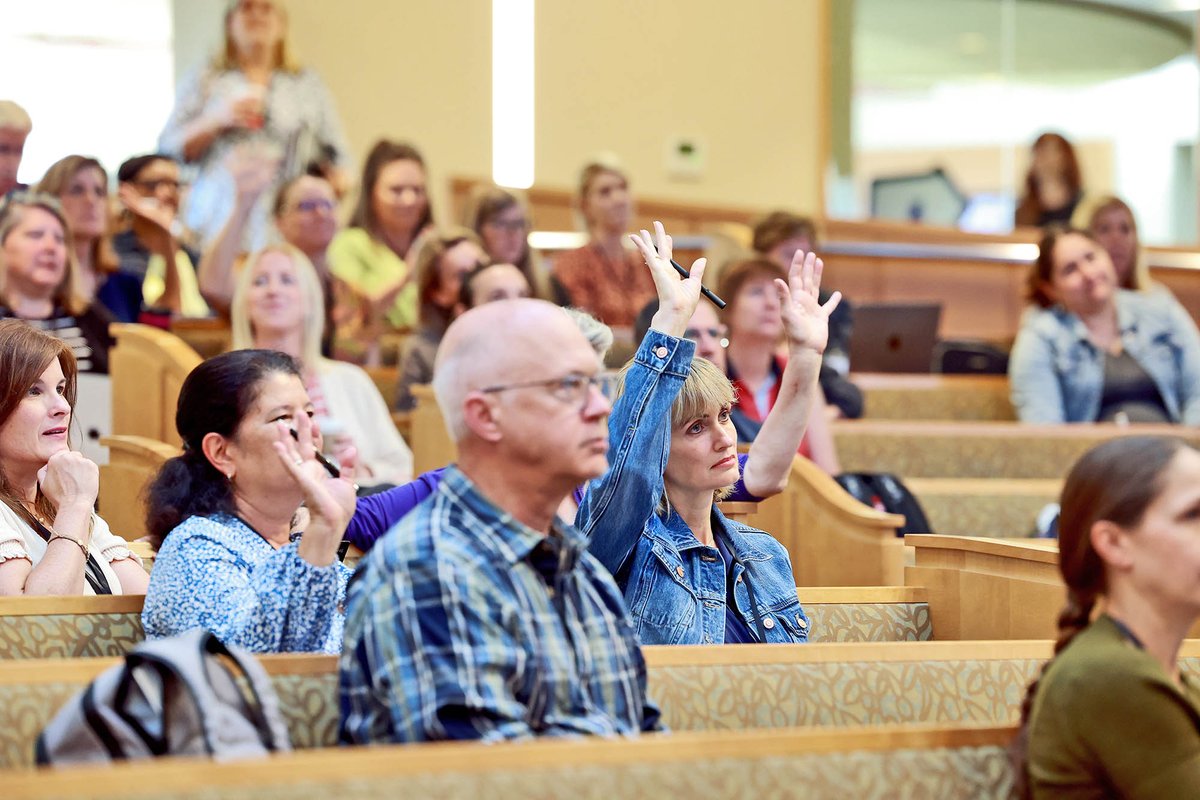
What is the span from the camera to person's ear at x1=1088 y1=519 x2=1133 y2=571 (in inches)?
63.2

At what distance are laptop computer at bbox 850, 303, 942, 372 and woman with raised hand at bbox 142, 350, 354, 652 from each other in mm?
3745

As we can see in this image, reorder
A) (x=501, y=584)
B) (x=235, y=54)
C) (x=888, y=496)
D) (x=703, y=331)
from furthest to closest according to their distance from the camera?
(x=235, y=54) < (x=888, y=496) < (x=703, y=331) < (x=501, y=584)

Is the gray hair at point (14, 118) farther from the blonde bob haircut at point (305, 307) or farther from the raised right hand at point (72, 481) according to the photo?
the raised right hand at point (72, 481)

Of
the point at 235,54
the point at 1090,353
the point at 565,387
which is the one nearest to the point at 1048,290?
the point at 1090,353

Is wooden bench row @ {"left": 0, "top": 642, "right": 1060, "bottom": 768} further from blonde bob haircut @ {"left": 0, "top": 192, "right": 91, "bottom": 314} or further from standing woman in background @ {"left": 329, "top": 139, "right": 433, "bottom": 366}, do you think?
standing woman in background @ {"left": 329, "top": 139, "right": 433, "bottom": 366}

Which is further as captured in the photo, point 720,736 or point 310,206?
point 310,206

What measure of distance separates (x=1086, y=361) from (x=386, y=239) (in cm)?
241

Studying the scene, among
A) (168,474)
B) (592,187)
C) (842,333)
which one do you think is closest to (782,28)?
(592,187)

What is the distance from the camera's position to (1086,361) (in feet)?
16.1

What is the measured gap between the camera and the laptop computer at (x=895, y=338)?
556 centimetres

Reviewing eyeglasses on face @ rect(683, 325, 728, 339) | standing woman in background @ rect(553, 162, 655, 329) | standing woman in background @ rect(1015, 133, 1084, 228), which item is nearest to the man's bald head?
eyeglasses on face @ rect(683, 325, 728, 339)

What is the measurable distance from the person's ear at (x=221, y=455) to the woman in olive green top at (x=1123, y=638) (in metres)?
1.08

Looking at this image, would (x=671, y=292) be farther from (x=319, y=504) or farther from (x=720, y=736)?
(x=720, y=736)

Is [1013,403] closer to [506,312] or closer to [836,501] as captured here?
[836,501]
